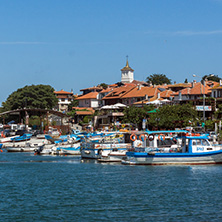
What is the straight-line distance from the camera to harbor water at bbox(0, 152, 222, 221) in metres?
32.9

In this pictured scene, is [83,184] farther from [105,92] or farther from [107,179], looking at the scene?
[105,92]

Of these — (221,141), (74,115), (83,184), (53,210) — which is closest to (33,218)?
(53,210)

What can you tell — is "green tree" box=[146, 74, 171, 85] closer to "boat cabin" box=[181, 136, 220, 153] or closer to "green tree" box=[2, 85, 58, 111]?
"green tree" box=[2, 85, 58, 111]

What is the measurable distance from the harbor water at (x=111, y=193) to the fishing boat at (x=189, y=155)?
93cm

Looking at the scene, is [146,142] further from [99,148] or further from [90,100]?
[90,100]

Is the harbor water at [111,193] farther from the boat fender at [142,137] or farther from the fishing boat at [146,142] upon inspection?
the boat fender at [142,137]

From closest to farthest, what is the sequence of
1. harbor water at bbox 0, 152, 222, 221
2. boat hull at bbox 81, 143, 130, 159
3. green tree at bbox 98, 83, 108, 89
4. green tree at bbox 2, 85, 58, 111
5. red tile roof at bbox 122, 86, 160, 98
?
harbor water at bbox 0, 152, 222, 221, boat hull at bbox 81, 143, 130, 159, red tile roof at bbox 122, 86, 160, 98, green tree at bbox 2, 85, 58, 111, green tree at bbox 98, 83, 108, 89

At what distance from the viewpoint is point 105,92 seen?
160375mm

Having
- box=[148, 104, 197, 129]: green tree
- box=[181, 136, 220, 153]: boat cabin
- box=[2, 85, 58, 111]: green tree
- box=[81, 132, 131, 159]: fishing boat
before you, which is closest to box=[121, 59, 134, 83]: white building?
box=[2, 85, 58, 111]: green tree

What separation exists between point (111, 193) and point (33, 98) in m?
124

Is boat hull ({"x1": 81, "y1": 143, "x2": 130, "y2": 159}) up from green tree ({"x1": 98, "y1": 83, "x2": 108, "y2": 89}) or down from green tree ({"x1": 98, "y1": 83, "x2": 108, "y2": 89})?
down

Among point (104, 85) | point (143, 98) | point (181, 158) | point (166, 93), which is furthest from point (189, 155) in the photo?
point (104, 85)

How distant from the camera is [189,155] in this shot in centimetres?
5659

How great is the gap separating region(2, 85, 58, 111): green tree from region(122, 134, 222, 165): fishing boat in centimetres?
10570
